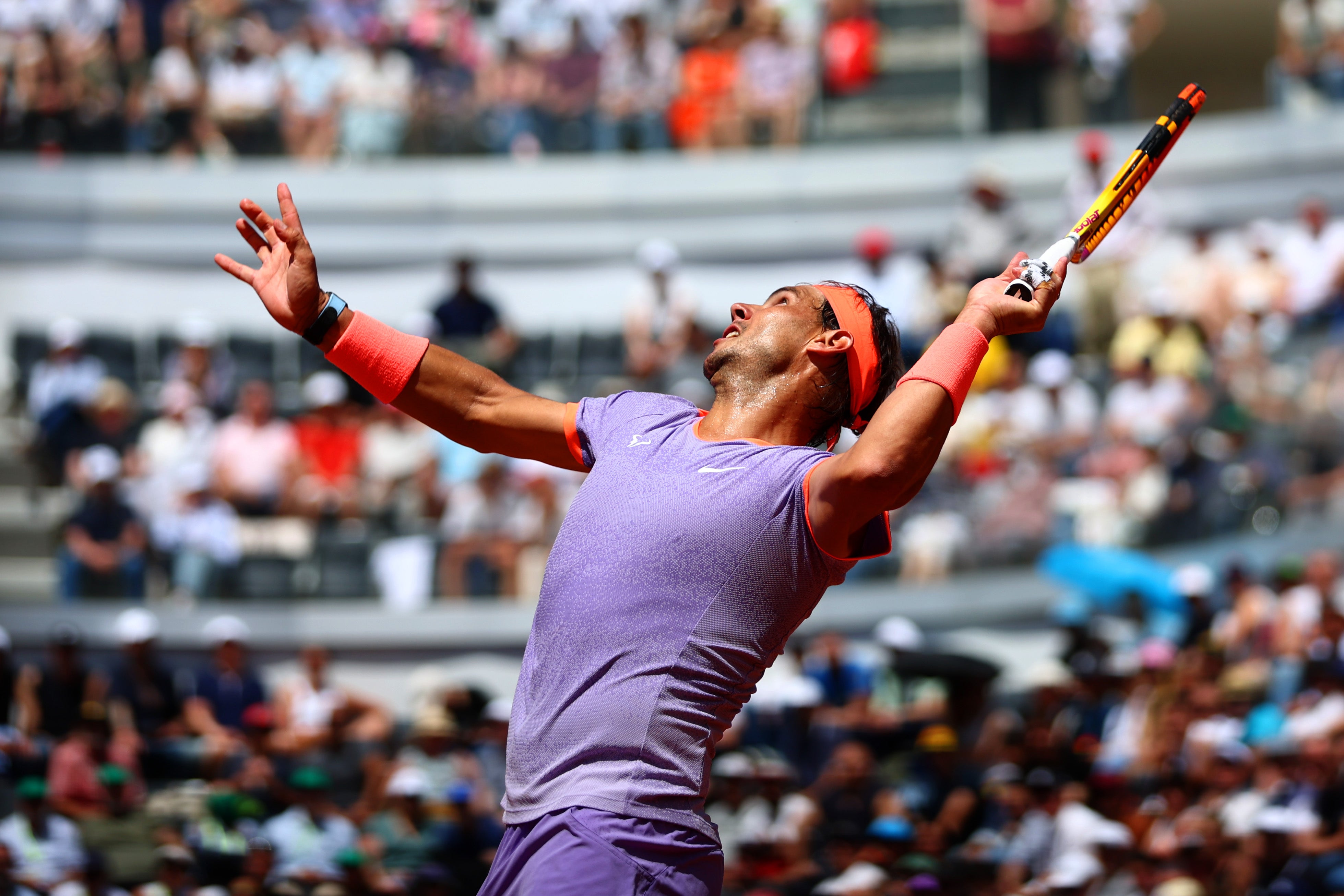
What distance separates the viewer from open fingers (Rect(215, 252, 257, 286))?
3.63 metres

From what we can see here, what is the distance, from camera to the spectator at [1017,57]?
16750mm

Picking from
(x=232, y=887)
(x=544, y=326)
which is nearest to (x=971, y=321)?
(x=232, y=887)

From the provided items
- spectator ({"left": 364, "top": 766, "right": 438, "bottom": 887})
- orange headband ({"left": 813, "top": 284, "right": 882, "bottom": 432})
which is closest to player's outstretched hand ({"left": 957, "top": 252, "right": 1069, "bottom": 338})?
orange headband ({"left": 813, "top": 284, "right": 882, "bottom": 432})

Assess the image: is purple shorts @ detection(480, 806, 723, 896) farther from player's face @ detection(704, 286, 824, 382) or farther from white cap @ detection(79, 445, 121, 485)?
white cap @ detection(79, 445, 121, 485)

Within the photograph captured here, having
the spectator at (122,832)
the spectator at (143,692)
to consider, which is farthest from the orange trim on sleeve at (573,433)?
the spectator at (143,692)

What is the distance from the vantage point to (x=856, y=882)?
27.0 feet

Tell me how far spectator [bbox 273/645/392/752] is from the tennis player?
7.79 m

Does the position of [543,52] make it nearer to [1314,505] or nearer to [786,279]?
[786,279]

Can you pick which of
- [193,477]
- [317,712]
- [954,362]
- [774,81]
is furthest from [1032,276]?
[774,81]

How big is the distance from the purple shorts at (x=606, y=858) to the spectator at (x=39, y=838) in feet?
21.5

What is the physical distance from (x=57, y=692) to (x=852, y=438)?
574cm

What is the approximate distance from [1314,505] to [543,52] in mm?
9217

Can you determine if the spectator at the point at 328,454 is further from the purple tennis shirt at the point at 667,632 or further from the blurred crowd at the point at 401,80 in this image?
the purple tennis shirt at the point at 667,632

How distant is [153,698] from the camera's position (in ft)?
37.6
